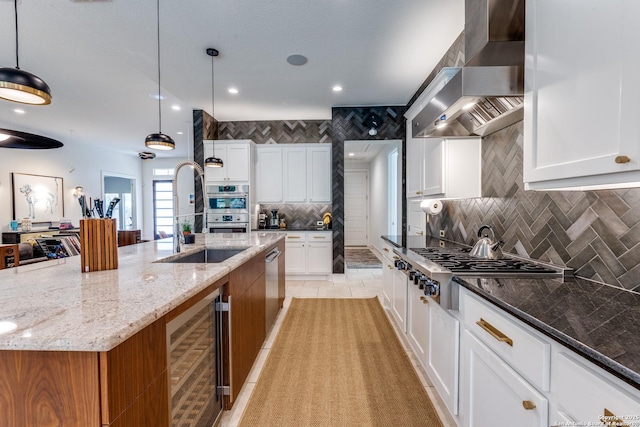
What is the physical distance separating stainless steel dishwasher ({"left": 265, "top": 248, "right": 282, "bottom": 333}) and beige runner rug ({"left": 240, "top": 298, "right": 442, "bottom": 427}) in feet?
0.63

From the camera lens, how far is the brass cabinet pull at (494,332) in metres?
1.07

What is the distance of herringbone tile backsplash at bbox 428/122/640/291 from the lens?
4.03ft

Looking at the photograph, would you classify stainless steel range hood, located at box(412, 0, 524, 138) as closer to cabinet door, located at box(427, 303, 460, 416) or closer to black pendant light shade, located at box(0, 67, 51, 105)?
cabinet door, located at box(427, 303, 460, 416)

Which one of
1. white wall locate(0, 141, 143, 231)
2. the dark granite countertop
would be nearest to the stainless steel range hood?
the dark granite countertop

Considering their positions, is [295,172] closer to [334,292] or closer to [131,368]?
[334,292]

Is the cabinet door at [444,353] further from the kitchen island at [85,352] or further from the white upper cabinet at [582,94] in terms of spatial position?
the kitchen island at [85,352]

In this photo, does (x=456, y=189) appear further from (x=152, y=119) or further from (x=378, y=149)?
(x=152, y=119)

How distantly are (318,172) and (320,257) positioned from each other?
160 cm

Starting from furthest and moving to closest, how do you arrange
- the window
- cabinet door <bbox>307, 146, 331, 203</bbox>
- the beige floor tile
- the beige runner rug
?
1. the window
2. cabinet door <bbox>307, 146, 331, 203</bbox>
3. the beige floor tile
4. the beige runner rug

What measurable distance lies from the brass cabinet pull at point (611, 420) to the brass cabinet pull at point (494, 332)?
35cm

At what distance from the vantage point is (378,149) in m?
6.87

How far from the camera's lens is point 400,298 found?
103 inches

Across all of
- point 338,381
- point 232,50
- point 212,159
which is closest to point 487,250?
point 338,381

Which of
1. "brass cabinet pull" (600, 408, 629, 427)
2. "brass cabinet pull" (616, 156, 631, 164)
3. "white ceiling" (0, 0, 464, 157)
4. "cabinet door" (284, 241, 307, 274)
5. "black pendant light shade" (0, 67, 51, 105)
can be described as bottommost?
"cabinet door" (284, 241, 307, 274)
